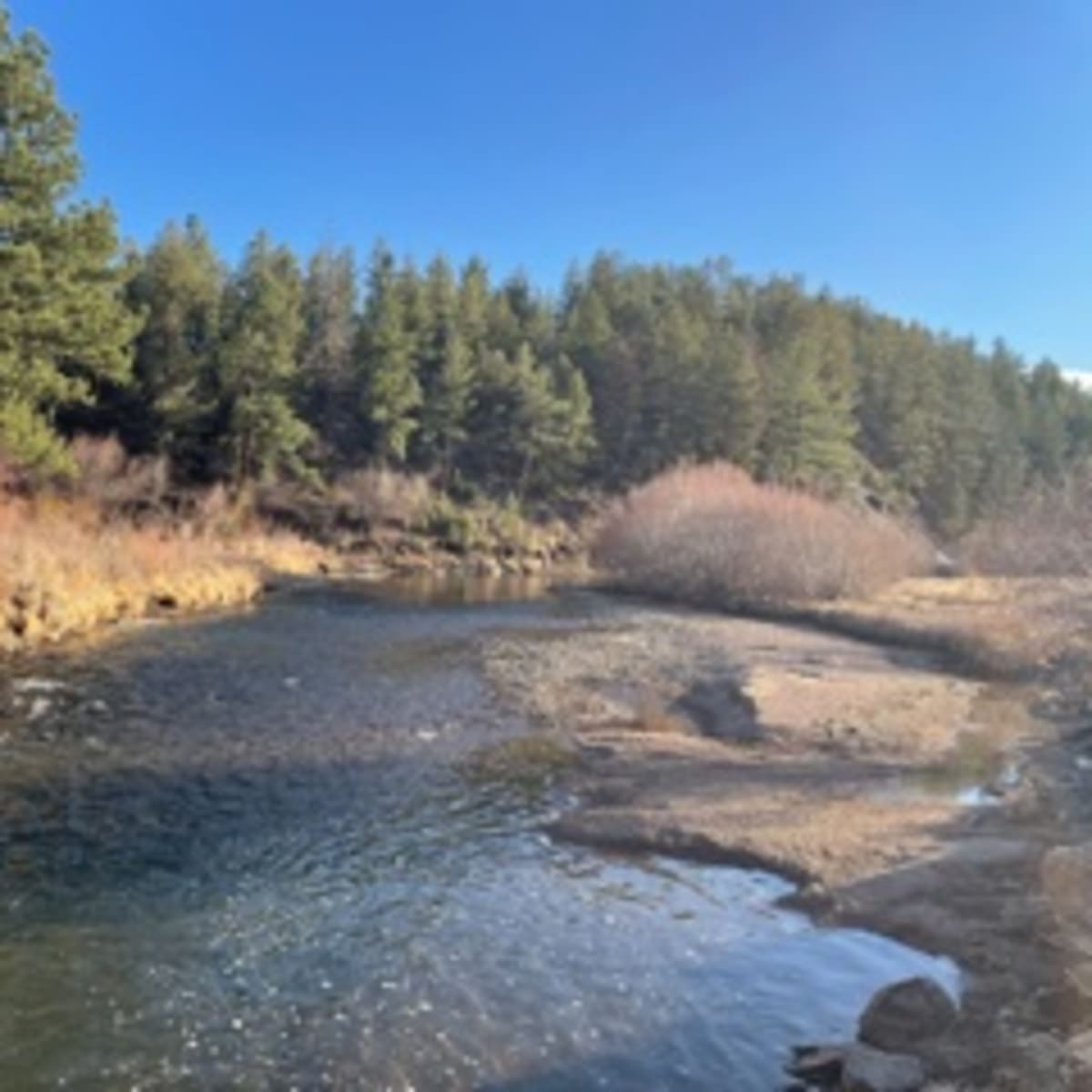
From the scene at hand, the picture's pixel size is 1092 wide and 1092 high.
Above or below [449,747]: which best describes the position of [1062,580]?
above

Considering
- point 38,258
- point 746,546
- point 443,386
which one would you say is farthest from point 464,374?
point 38,258

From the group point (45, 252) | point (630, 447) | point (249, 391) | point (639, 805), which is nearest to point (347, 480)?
point (249, 391)

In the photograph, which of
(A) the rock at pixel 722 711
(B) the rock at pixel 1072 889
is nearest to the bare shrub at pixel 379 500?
(A) the rock at pixel 722 711

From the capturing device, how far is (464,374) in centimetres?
7812

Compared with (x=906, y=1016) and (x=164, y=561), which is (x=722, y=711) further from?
(x=164, y=561)

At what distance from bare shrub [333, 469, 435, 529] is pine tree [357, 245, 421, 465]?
12.4 feet

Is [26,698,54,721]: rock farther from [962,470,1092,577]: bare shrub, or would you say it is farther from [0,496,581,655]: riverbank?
[962,470,1092,577]: bare shrub

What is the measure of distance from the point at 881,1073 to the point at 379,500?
6306cm

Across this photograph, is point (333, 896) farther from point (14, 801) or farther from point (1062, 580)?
point (1062, 580)

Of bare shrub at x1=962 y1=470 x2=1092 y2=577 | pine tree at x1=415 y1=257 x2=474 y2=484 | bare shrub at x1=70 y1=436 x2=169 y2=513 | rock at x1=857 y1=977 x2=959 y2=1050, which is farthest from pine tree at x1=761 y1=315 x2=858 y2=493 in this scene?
rock at x1=857 y1=977 x2=959 y2=1050

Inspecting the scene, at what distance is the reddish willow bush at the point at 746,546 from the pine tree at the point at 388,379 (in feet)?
61.6

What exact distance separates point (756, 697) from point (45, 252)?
24.9 meters

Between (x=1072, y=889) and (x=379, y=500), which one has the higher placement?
(x=379, y=500)

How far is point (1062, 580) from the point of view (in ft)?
83.3
